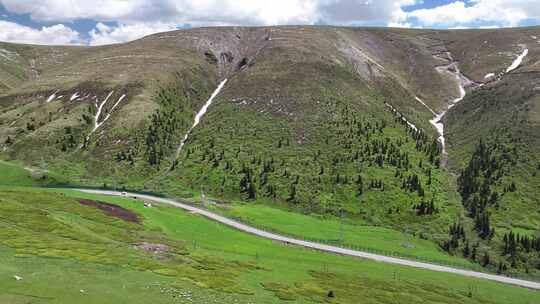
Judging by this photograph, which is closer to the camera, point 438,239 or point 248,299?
point 248,299

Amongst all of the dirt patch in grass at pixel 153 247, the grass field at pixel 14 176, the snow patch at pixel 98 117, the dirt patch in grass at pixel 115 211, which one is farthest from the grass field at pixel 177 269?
the snow patch at pixel 98 117

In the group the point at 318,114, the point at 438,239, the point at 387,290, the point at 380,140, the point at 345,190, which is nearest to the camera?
the point at 387,290

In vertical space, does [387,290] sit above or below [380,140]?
below

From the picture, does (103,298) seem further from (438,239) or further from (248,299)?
(438,239)

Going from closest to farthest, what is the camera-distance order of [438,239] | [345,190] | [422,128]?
[438,239] < [345,190] < [422,128]

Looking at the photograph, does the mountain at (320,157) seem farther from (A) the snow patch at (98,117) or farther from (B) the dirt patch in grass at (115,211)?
(B) the dirt patch in grass at (115,211)

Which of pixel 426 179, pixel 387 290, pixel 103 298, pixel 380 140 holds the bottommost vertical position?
pixel 387 290

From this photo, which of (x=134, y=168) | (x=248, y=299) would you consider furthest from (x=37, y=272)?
(x=134, y=168)
